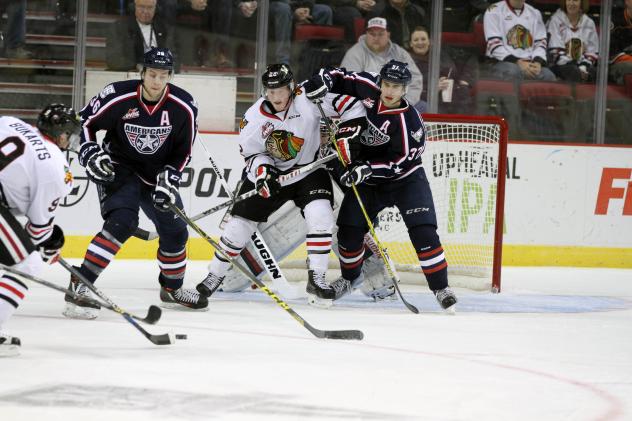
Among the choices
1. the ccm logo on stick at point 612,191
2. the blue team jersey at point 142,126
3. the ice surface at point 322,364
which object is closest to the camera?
the ice surface at point 322,364

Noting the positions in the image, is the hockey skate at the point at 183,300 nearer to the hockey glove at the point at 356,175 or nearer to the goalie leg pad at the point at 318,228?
the goalie leg pad at the point at 318,228

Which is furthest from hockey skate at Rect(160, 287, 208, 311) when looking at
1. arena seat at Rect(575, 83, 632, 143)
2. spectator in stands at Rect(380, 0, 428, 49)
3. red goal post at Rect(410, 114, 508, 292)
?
arena seat at Rect(575, 83, 632, 143)

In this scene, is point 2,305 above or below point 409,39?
below

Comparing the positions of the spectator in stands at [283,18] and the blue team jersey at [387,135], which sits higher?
the spectator in stands at [283,18]

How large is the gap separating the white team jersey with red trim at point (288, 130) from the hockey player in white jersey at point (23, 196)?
1.63m

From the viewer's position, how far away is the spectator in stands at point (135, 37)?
697 centimetres

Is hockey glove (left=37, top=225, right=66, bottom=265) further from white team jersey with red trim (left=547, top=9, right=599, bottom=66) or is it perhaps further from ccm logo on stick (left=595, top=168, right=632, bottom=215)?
white team jersey with red trim (left=547, top=9, right=599, bottom=66)

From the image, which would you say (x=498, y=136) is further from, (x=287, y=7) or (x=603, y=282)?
(x=287, y=7)

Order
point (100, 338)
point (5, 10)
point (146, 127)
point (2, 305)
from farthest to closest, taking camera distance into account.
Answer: point (5, 10)
point (146, 127)
point (100, 338)
point (2, 305)

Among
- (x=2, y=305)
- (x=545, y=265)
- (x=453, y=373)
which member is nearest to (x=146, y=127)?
(x=2, y=305)

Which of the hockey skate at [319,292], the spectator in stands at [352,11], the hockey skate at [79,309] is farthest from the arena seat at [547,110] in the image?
the hockey skate at [79,309]

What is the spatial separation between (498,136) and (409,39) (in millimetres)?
1482

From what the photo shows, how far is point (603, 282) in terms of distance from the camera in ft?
21.4

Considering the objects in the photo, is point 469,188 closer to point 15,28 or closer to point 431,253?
point 431,253
